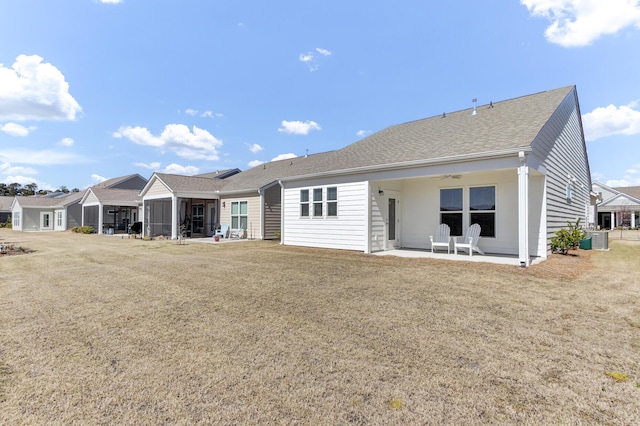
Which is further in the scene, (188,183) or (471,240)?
(188,183)

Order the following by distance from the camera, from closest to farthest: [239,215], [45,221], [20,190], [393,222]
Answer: [393,222] → [239,215] → [45,221] → [20,190]

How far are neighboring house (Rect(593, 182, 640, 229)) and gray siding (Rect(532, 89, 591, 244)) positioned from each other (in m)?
26.7

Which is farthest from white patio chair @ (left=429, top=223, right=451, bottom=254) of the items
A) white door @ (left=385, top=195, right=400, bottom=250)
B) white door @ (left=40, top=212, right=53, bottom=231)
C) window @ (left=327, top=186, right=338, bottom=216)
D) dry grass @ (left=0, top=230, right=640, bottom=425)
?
white door @ (left=40, top=212, right=53, bottom=231)

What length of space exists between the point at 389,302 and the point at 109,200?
2707 cm

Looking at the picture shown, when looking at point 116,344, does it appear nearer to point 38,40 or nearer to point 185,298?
point 185,298

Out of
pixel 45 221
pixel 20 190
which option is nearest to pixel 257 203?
pixel 45 221

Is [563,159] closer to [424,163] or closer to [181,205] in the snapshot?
[424,163]

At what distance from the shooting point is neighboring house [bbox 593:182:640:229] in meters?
34.5

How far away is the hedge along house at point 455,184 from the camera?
9016 mm

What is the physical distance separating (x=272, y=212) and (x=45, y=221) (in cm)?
3160

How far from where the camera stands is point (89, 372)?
2768 millimetres

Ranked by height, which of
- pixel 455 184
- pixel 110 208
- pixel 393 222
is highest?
pixel 455 184

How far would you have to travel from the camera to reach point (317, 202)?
41.9ft

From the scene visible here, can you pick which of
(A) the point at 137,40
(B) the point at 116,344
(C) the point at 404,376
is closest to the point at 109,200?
(A) the point at 137,40
